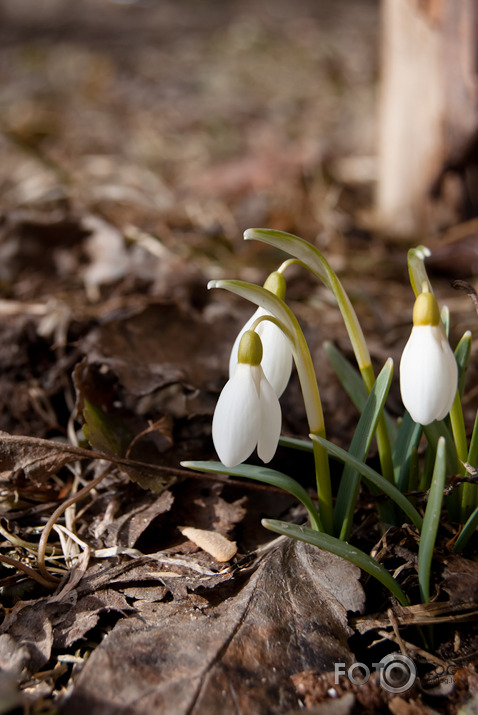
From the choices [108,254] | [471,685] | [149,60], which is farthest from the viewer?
[149,60]

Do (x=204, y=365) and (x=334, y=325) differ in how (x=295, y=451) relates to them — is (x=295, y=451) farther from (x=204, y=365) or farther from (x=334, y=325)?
(x=334, y=325)

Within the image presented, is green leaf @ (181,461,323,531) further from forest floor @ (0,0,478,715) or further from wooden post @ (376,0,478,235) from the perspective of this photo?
wooden post @ (376,0,478,235)

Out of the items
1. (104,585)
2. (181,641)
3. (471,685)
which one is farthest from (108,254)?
(471,685)

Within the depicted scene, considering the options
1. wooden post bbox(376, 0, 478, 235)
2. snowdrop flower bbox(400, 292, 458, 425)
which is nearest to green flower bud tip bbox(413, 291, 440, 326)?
snowdrop flower bbox(400, 292, 458, 425)

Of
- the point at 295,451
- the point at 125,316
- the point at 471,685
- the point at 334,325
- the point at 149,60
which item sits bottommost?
the point at 471,685

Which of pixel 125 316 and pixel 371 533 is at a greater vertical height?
pixel 125 316

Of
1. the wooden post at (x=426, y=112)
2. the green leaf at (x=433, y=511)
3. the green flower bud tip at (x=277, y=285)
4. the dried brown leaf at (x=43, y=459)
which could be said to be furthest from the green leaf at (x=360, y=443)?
the wooden post at (x=426, y=112)

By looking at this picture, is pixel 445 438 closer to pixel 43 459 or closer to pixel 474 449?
pixel 474 449
